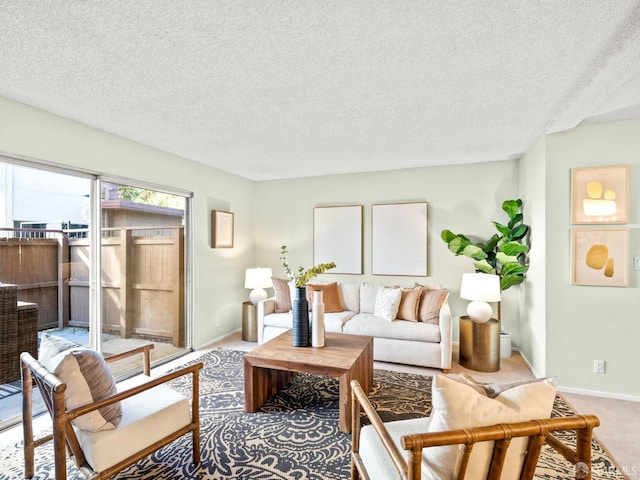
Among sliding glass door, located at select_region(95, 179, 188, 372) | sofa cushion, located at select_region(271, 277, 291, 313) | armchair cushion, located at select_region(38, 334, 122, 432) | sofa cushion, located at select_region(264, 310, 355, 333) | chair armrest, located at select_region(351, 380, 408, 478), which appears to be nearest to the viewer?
chair armrest, located at select_region(351, 380, 408, 478)

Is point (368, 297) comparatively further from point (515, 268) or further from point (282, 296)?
point (515, 268)

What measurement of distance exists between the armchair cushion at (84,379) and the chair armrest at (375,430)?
49.8 inches

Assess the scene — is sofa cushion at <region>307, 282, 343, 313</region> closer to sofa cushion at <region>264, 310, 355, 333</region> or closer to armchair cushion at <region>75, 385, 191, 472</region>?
sofa cushion at <region>264, 310, 355, 333</region>

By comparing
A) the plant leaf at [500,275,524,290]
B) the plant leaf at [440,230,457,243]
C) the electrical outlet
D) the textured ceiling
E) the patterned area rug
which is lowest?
the patterned area rug

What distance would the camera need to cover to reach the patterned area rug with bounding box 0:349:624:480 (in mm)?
2015

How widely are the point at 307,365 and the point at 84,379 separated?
146 centimetres

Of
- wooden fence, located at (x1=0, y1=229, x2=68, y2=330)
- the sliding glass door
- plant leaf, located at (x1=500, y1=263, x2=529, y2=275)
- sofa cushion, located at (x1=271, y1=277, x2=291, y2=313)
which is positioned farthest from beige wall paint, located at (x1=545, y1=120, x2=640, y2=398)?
wooden fence, located at (x1=0, y1=229, x2=68, y2=330)

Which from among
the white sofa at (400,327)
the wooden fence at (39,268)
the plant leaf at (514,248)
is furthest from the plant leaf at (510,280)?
the wooden fence at (39,268)

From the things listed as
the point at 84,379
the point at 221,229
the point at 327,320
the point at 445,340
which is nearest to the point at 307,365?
the point at 84,379

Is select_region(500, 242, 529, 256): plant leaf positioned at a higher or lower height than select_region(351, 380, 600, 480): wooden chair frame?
higher

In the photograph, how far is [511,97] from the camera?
2.49 meters

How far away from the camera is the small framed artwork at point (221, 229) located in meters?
4.67

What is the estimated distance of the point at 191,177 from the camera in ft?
14.2

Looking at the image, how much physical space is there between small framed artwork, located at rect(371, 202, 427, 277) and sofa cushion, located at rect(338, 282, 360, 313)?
0.47 m
